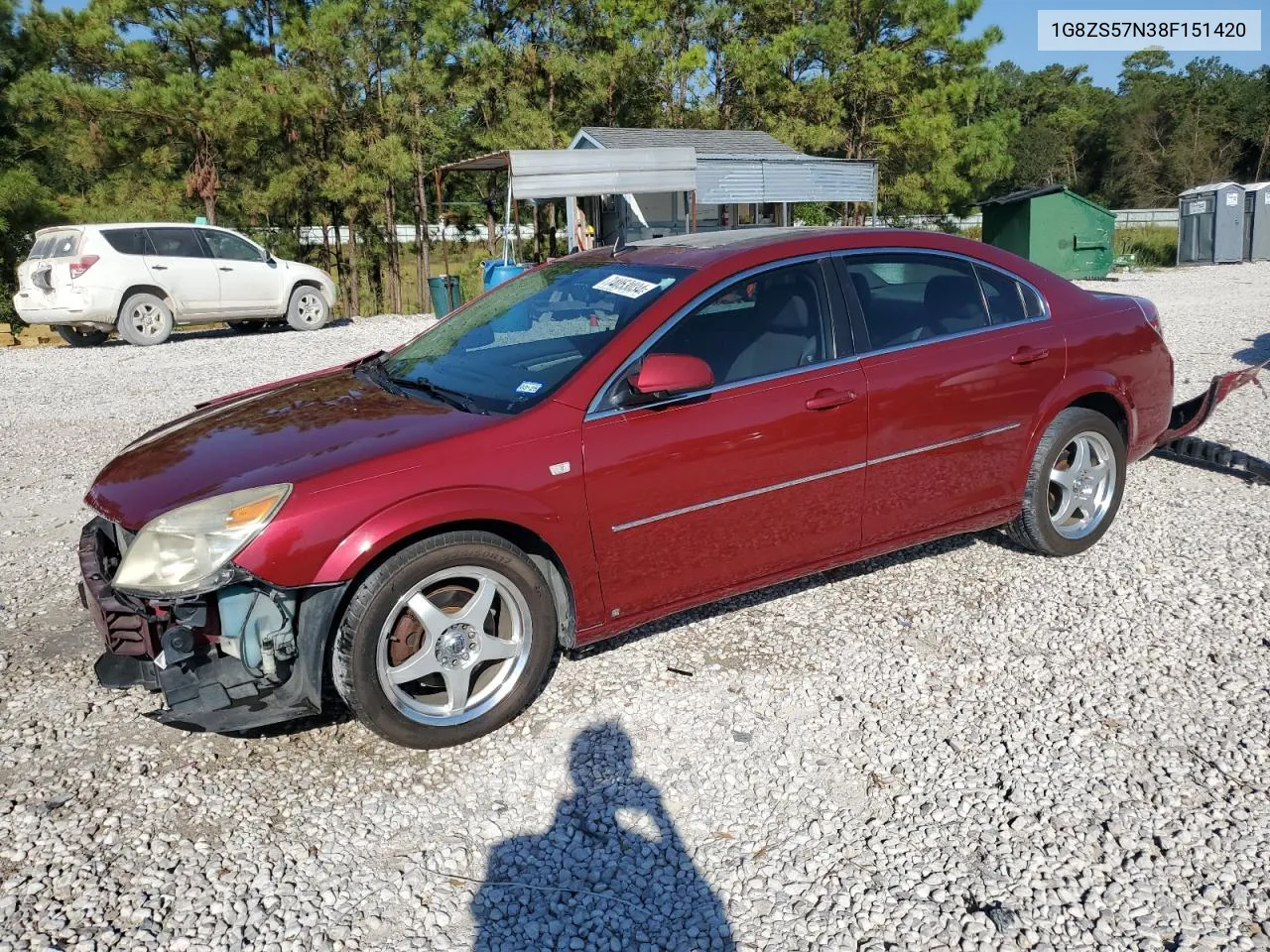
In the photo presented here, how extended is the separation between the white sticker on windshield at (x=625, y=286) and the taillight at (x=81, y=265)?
12.2m

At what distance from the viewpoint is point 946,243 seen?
15.0 ft

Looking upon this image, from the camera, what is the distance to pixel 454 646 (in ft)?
11.0

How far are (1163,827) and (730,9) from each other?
99.8 ft

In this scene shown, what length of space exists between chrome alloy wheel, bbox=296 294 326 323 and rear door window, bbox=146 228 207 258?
1854 millimetres

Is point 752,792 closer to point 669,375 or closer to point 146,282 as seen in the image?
point 669,375

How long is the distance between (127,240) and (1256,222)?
27.2 metres

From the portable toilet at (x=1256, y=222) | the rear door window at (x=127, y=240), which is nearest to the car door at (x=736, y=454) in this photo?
the rear door window at (x=127, y=240)

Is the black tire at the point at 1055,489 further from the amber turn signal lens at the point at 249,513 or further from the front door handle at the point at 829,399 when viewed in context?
the amber turn signal lens at the point at 249,513

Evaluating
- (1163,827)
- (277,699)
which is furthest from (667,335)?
(1163,827)

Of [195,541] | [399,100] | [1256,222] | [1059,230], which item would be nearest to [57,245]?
[399,100]

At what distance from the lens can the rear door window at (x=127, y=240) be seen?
14.0 metres

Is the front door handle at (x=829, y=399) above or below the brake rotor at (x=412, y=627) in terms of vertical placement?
above

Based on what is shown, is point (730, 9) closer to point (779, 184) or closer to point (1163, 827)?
point (779, 184)

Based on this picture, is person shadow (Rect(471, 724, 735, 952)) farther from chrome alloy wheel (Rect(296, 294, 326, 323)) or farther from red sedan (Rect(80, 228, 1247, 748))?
chrome alloy wheel (Rect(296, 294, 326, 323))
